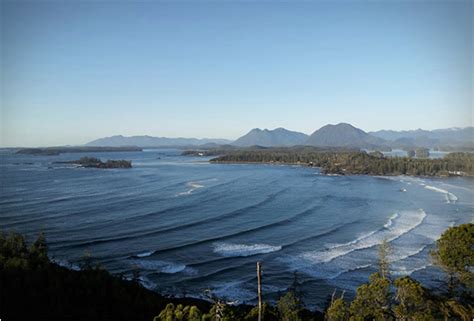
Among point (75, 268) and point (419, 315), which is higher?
point (419, 315)

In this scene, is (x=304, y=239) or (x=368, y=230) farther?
(x=368, y=230)

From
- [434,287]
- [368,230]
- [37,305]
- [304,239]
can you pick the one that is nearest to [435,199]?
[368,230]

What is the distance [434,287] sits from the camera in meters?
18.3

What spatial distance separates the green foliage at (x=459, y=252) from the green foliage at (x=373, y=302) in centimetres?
461

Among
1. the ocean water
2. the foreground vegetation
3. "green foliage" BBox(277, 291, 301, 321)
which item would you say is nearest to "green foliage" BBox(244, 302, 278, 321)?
the foreground vegetation

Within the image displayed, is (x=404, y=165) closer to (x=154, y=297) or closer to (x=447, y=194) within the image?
(x=447, y=194)

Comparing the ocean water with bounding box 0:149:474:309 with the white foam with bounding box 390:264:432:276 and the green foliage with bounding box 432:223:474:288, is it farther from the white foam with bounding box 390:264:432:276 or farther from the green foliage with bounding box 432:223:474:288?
the green foliage with bounding box 432:223:474:288

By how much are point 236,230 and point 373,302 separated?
17.4 m

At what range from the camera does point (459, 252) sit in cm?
1467

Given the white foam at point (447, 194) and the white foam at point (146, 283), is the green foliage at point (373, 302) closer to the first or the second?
the white foam at point (146, 283)

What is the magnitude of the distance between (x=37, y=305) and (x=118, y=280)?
336cm

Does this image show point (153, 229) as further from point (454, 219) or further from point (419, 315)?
point (454, 219)

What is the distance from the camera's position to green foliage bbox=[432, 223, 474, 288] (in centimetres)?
1445

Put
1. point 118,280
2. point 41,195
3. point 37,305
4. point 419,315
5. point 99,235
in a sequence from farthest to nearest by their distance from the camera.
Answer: point 41,195
point 99,235
point 118,280
point 37,305
point 419,315
